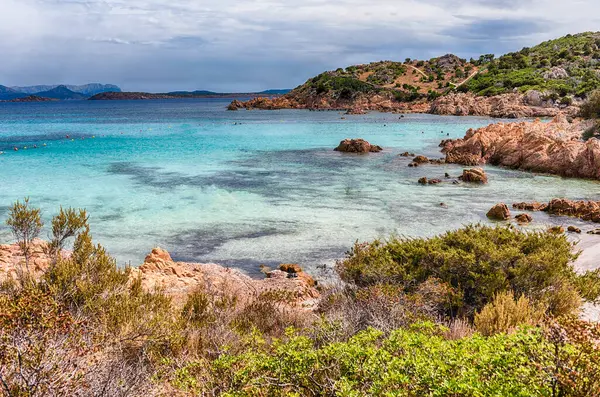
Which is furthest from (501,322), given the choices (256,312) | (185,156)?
(185,156)

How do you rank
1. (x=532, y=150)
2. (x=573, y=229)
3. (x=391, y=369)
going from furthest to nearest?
(x=532, y=150) → (x=573, y=229) → (x=391, y=369)

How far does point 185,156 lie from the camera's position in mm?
36094

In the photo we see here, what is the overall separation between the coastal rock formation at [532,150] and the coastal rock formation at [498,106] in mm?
34576

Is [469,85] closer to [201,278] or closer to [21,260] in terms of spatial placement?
[201,278]

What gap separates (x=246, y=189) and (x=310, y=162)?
33.8 feet

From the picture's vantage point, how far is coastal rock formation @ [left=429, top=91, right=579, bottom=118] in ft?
235

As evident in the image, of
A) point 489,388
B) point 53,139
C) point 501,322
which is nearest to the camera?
point 489,388

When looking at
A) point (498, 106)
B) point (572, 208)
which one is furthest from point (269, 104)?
point (572, 208)

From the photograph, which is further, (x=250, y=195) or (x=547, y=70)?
(x=547, y=70)

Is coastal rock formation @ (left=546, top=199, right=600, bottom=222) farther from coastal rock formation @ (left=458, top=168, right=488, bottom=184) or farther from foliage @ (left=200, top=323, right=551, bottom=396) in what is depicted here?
foliage @ (left=200, top=323, right=551, bottom=396)

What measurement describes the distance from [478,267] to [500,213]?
972 centimetres

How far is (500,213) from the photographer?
17.6 meters

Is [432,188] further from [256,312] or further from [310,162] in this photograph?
[256,312]

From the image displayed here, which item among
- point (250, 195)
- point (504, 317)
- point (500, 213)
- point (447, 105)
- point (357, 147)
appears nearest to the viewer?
point (504, 317)
